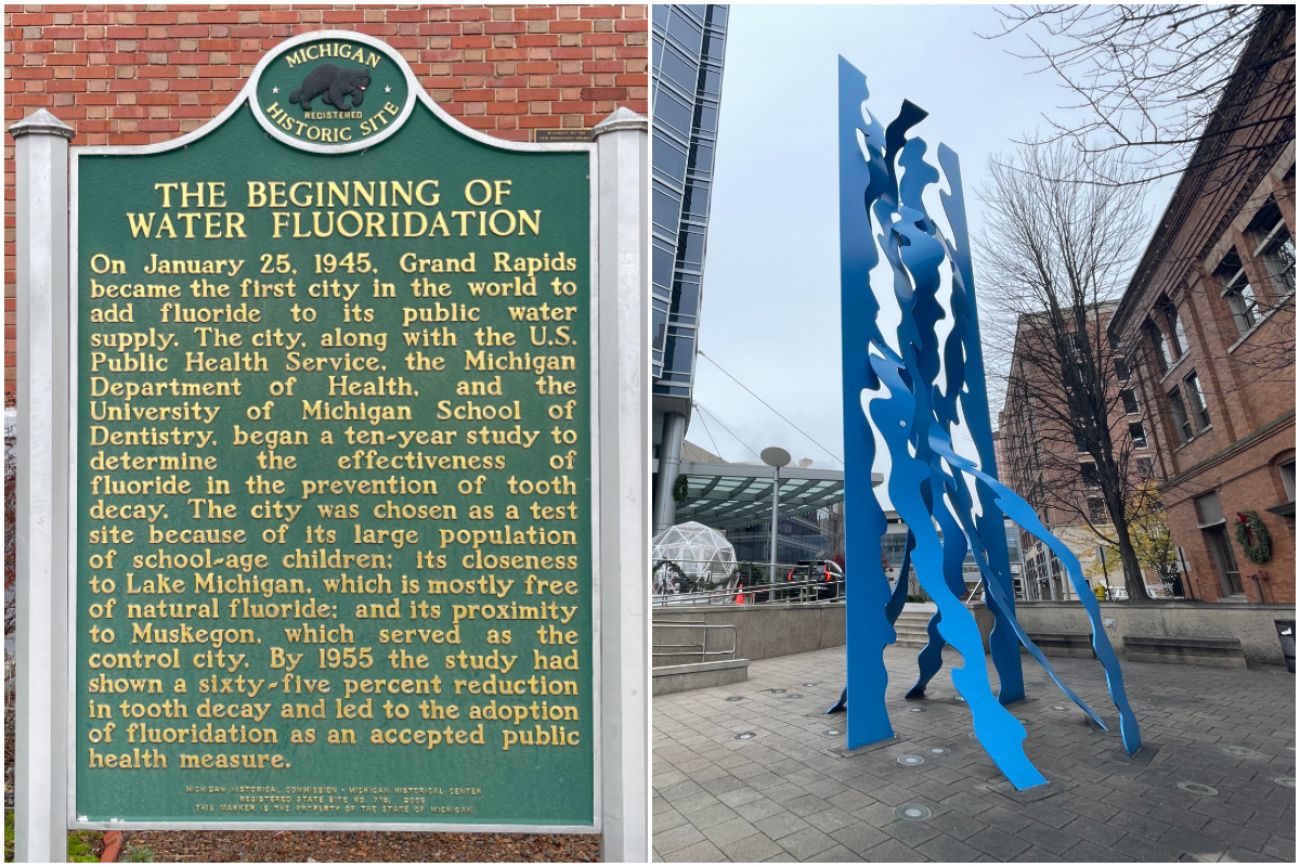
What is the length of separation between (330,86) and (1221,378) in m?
25.8

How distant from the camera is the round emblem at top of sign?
3.72 meters

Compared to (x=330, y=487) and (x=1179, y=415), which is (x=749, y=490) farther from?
(x=330, y=487)

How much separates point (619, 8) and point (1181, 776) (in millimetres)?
7133

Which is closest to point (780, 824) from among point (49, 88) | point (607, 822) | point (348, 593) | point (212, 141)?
point (607, 822)

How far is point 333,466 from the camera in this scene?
3.60 meters

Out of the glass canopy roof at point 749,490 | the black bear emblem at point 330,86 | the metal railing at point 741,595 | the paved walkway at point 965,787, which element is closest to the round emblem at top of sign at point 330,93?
the black bear emblem at point 330,86

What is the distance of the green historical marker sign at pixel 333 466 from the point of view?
3523mm

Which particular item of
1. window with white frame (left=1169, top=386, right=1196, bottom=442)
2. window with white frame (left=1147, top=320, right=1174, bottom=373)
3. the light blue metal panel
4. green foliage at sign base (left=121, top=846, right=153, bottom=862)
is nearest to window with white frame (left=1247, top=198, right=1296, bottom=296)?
window with white frame (left=1147, top=320, right=1174, bottom=373)

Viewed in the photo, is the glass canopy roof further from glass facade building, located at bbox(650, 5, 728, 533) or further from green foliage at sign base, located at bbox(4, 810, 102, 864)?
green foliage at sign base, located at bbox(4, 810, 102, 864)

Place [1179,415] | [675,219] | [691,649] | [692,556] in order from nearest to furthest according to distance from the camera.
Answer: [691,649] < [692,556] < [1179,415] < [675,219]

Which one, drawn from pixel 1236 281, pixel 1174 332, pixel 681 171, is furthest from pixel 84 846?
pixel 1174 332

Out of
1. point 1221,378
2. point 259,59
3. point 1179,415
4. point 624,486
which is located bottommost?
point 624,486

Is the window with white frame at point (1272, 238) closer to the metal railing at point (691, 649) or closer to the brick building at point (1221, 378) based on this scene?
the brick building at point (1221, 378)

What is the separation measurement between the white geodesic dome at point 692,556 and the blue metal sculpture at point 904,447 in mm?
10854
